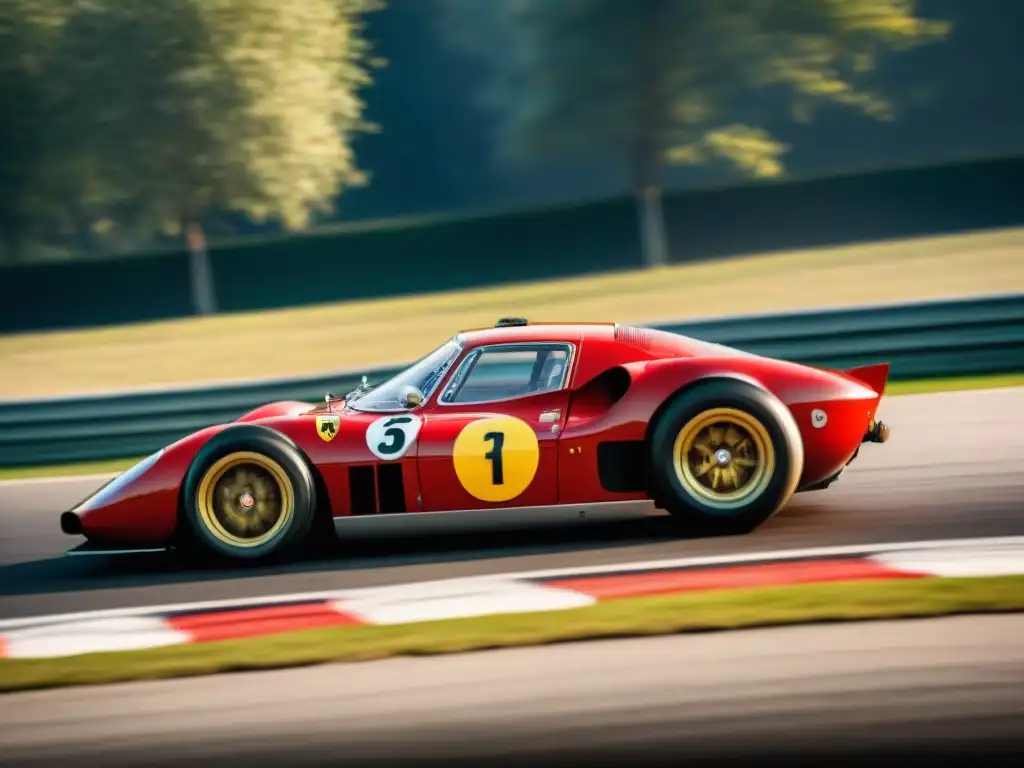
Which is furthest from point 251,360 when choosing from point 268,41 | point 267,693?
point 267,693

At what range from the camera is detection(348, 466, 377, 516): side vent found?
7133mm

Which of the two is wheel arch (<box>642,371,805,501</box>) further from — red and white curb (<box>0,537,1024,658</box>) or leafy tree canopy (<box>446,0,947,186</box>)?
leafy tree canopy (<box>446,0,947,186</box>)

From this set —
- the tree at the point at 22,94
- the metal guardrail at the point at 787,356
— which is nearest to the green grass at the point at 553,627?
the metal guardrail at the point at 787,356

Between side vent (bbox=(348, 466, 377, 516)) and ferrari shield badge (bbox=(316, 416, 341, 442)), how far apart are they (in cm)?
19

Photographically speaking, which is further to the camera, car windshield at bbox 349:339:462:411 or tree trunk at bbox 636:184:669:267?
tree trunk at bbox 636:184:669:267

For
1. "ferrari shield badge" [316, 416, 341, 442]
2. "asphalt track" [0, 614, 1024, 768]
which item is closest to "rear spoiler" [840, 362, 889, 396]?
"asphalt track" [0, 614, 1024, 768]

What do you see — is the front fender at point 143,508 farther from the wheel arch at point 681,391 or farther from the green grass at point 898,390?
the green grass at point 898,390

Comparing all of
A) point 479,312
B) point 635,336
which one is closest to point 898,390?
point 635,336

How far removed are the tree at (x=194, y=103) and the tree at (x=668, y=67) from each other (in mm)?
3680

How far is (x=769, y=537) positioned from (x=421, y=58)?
4175 centimetres

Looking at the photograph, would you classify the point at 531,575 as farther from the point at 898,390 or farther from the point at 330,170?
the point at 330,170

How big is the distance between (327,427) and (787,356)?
5.65 metres

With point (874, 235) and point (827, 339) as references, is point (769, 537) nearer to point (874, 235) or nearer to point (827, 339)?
point (827, 339)

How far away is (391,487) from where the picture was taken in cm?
710
